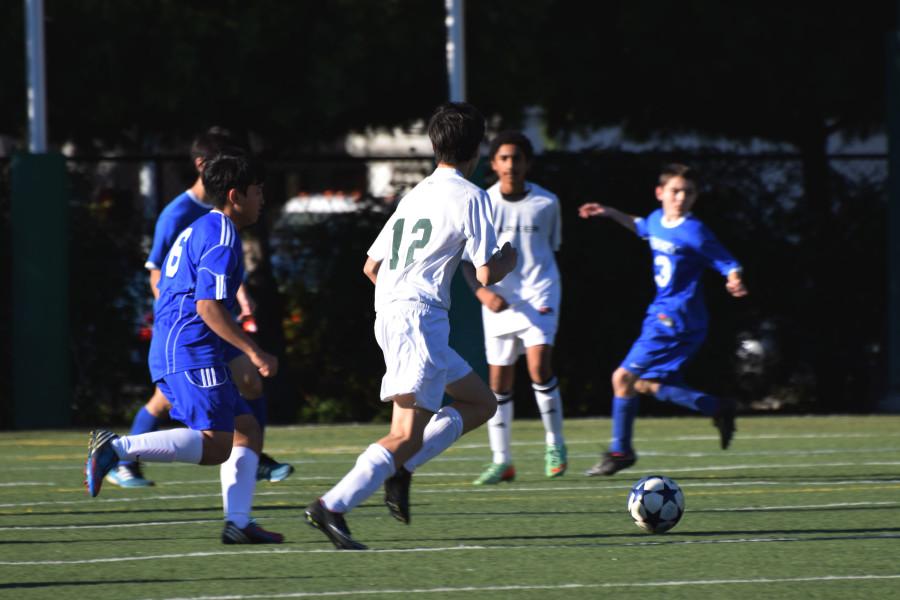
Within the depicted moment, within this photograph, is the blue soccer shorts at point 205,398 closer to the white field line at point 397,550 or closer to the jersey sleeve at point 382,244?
the white field line at point 397,550

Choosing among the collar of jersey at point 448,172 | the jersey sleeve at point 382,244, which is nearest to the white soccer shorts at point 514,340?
the jersey sleeve at point 382,244

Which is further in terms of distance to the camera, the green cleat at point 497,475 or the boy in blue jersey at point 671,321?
the boy in blue jersey at point 671,321

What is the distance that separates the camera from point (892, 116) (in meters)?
15.4

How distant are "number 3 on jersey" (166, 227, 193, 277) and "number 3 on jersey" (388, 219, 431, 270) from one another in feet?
3.20

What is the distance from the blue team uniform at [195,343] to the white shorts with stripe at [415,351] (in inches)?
30.7

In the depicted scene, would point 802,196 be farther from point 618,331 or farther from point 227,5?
point 227,5

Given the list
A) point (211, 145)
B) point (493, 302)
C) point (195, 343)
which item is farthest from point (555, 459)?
point (195, 343)

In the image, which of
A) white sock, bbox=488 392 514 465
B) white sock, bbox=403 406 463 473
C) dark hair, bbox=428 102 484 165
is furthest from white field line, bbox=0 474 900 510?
dark hair, bbox=428 102 484 165

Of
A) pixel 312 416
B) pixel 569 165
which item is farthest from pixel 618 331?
pixel 312 416

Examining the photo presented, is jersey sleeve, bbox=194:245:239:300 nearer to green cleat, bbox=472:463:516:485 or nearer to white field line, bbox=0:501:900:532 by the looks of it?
white field line, bbox=0:501:900:532

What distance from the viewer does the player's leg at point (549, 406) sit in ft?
33.5

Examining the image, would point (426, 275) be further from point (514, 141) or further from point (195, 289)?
point (514, 141)

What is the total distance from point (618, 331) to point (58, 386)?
5.08 metres

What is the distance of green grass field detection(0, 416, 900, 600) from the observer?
642cm
